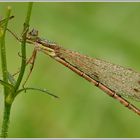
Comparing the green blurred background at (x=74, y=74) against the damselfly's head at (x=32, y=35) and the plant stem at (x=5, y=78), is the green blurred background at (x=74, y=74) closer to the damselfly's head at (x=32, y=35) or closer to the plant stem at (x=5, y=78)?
the damselfly's head at (x=32, y=35)

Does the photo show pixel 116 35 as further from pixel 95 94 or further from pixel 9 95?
pixel 9 95

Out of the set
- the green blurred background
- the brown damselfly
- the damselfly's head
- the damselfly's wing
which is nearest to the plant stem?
the damselfly's head

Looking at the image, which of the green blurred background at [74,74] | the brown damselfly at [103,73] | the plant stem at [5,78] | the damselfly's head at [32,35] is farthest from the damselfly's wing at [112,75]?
the plant stem at [5,78]

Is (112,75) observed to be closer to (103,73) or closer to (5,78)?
(103,73)

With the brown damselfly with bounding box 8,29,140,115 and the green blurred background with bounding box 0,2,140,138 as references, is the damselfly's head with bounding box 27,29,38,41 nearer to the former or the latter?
the brown damselfly with bounding box 8,29,140,115

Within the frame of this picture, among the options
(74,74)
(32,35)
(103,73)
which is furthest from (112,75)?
→ (74,74)

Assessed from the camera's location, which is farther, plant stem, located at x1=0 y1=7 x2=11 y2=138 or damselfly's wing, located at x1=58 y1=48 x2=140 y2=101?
damselfly's wing, located at x1=58 y1=48 x2=140 y2=101

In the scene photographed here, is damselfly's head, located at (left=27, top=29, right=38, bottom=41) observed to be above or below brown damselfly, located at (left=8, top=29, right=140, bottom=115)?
above
